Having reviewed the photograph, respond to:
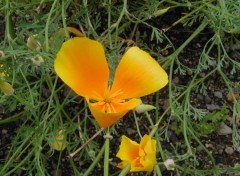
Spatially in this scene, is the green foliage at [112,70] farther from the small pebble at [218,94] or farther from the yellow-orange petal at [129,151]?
the yellow-orange petal at [129,151]

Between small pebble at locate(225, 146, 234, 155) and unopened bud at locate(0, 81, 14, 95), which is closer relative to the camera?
unopened bud at locate(0, 81, 14, 95)

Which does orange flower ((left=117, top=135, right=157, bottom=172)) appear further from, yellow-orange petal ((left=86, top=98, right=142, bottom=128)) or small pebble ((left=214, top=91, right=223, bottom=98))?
small pebble ((left=214, top=91, right=223, bottom=98))

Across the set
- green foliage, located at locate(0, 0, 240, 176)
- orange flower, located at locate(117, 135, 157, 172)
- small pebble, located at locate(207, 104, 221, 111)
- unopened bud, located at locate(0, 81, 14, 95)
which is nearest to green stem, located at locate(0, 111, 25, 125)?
green foliage, located at locate(0, 0, 240, 176)

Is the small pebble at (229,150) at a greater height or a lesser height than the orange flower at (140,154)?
lesser

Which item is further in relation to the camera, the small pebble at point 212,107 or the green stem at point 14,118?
the small pebble at point 212,107

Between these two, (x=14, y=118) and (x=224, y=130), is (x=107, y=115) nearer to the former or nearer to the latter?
(x=14, y=118)

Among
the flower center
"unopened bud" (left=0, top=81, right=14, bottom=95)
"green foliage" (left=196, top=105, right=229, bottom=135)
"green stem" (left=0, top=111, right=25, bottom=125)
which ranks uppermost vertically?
"unopened bud" (left=0, top=81, right=14, bottom=95)

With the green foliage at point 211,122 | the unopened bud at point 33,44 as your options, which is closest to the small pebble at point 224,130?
the green foliage at point 211,122

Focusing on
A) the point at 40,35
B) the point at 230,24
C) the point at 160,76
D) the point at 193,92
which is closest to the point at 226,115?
the point at 193,92
